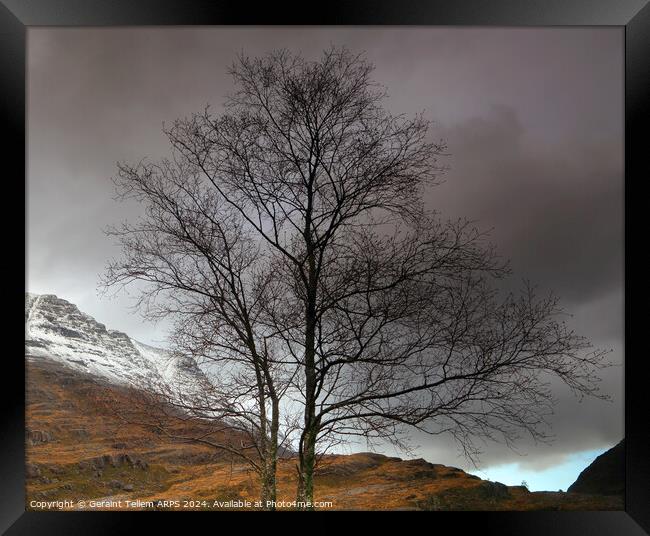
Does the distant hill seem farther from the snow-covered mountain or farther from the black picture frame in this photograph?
the snow-covered mountain

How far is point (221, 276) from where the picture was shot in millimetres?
3924

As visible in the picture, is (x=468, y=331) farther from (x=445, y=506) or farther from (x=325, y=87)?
(x=325, y=87)

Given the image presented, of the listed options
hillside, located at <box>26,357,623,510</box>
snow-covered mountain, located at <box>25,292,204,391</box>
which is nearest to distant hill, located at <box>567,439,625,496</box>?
hillside, located at <box>26,357,623,510</box>

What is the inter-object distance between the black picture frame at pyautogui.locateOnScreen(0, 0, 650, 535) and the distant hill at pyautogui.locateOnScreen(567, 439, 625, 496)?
0.07m

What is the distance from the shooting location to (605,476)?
3549 mm

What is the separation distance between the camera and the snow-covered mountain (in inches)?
147

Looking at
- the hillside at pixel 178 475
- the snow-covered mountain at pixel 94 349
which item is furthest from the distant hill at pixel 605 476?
the snow-covered mountain at pixel 94 349

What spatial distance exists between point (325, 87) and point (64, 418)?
359 cm

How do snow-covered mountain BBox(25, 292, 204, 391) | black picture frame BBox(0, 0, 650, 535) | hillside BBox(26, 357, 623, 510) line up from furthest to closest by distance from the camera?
1. snow-covered mountain BBox(25, 292, 204, 391)
2. hillside BBox(26, 357, 623, 510)
3. black picture frame BBox(0, 0, 650, 535)
